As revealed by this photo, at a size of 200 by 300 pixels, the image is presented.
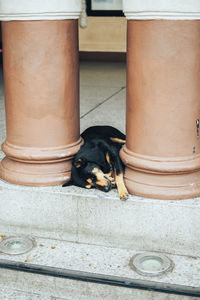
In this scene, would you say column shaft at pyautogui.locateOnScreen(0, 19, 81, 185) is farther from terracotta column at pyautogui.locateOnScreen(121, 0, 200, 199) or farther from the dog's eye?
terracotta column at pyautogui.locateOnScreen(121, 0, 200, 199)

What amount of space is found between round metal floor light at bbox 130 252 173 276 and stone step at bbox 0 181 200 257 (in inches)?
5.0

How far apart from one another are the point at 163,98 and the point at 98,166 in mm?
875

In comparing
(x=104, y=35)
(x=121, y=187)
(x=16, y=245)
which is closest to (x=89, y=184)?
(x=121, y=187)

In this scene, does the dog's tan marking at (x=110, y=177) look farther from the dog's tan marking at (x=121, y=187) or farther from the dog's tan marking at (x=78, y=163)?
the dog's tan marking at (x=78, y=163)

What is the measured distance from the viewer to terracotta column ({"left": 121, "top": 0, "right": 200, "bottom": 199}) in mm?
3152

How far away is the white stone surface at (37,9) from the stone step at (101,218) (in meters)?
1.32

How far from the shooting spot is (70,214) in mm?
3598

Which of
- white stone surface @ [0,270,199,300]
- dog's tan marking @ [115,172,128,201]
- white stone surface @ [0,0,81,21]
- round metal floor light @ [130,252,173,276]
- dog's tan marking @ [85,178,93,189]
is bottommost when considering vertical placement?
white stone surface @ [0,270,199,300]

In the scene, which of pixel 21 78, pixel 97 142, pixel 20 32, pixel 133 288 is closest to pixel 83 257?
pixel 133 288

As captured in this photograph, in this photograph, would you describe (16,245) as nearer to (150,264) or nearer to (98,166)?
(98,166)

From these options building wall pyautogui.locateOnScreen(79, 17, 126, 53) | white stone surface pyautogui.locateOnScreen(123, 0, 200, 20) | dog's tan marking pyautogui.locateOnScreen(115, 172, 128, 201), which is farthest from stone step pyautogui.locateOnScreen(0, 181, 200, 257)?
building wall pyautogui.locateOnScreen(79, 17, 126, 53)

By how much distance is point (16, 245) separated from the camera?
3.54 meters

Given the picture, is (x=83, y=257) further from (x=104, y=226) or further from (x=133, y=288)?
(x=133, y=288)

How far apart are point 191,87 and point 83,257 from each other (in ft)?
4.76
